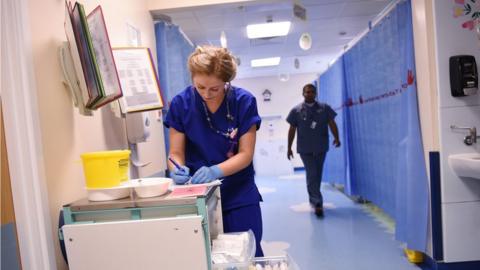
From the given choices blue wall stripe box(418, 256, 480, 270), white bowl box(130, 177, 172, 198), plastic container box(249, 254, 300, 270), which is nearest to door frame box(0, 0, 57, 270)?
white bowl box(130, 177, 172, 198)

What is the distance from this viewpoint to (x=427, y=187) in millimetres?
1955

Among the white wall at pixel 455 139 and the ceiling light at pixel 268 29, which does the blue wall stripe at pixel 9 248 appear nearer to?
the white wall at pixel 455 139

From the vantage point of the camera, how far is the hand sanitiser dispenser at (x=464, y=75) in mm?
1803

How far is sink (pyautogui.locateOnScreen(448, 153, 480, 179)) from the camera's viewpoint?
1690 millimetres

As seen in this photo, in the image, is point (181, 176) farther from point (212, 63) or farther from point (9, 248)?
point (9, 248)

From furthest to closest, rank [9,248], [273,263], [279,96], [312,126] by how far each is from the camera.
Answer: [279,96], [312,126], [273,263], [9,248]

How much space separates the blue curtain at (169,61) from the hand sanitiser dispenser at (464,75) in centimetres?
183

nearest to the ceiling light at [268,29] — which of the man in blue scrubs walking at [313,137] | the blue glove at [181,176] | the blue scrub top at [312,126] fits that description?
the man in blue scrubs walking at [313,137]

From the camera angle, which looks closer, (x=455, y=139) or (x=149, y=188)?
(x=149, y=188)

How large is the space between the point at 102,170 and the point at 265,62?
546cm

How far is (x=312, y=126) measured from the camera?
346 centimetres

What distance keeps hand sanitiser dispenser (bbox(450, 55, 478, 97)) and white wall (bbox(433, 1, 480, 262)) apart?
45 mm

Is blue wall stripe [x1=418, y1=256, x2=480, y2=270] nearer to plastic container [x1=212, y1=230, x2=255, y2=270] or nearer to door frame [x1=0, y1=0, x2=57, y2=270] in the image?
plastic container [x1=212, y1=230, x2=255, y2=270]

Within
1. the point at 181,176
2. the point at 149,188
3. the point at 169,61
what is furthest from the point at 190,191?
the point at 169,61
